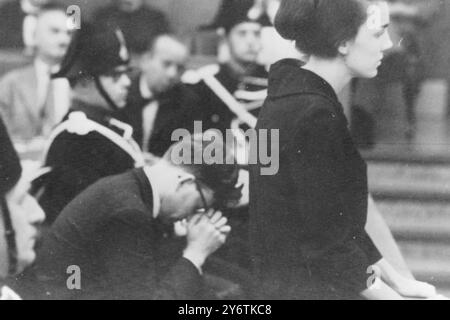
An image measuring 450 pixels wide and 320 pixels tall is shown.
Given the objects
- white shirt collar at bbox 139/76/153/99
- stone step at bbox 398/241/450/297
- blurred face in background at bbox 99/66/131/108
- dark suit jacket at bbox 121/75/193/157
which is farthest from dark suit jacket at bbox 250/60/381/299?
blurred face in background at bbox 99/66/131/108

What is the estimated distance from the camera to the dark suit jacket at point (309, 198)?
11.3 ft

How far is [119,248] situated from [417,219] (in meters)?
1.32

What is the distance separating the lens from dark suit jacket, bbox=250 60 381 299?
346 cm

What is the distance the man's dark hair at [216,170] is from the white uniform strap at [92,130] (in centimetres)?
13

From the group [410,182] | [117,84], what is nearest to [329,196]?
[410,182]

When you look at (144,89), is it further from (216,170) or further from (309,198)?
(309,198)

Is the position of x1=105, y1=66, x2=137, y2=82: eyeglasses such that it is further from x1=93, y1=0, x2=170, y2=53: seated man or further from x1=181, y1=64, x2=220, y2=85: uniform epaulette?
x1=181, y1=64, x2=220, y2=85: uniform epaulette

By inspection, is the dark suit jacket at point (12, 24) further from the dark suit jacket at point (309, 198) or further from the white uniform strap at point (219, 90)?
the dark suit jacket at point (309, 198)

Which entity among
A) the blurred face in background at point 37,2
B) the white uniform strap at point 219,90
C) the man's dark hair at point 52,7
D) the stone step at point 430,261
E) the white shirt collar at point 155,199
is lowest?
the stone step at point 430,261

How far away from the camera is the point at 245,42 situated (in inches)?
140

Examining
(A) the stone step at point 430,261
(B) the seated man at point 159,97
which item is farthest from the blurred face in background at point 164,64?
(A) the stone step at point 430,261

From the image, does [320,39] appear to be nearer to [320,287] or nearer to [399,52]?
[399,52]

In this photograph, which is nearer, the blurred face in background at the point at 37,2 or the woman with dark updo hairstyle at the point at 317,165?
the woman with dark updo hairstyle at the point at 317,165
